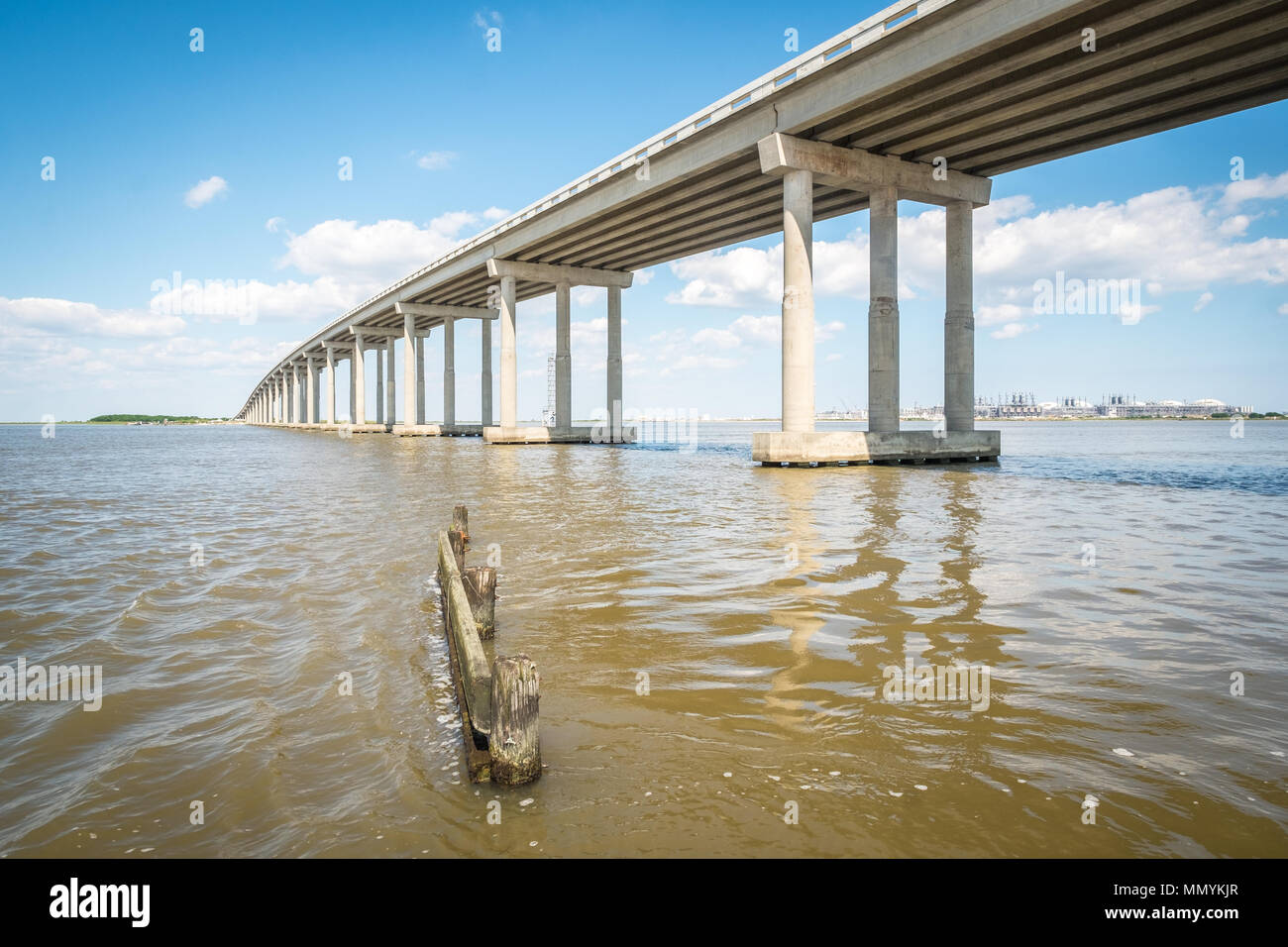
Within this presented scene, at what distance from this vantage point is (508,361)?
192 feet

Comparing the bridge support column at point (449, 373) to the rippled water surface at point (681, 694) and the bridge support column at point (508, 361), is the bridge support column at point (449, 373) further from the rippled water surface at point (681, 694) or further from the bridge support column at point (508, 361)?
the rippled water surface at point (681, 694)

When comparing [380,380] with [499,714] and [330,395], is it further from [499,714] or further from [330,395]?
[499,714]

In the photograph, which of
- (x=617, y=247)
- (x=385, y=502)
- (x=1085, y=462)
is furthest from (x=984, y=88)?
(x=617, y=247)

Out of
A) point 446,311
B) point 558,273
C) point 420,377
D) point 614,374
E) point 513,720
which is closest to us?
point 513,720

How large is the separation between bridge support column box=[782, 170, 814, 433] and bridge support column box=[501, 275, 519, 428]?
101 feet

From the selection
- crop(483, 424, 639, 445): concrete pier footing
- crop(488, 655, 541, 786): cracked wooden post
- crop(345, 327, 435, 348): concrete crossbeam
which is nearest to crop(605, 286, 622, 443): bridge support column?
crop(483, 424, 639, 445): concrete pier footing

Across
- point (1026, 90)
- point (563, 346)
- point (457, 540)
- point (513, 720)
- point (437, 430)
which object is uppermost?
point (1026, 90)

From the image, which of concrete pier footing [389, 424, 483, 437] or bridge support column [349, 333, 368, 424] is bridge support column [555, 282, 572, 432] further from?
bridge support column [349, 333, 368, 424]

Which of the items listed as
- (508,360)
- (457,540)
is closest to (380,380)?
(508,360)

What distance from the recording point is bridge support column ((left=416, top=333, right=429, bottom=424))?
91.2 metres

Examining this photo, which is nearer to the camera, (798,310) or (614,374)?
(798,310)

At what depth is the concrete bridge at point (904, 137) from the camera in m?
23.7

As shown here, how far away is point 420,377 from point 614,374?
145 feet
